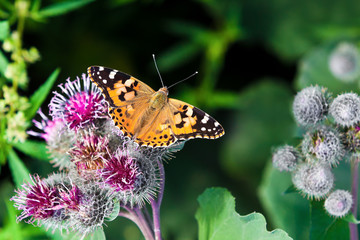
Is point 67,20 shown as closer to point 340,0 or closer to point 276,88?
point 276,88

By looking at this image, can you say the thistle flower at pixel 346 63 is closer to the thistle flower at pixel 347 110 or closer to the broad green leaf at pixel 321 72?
the broad green leaf at pixel 321 72

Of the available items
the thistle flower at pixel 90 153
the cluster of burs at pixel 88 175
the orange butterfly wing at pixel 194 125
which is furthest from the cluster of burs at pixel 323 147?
the thistle flower at pixel 90 153

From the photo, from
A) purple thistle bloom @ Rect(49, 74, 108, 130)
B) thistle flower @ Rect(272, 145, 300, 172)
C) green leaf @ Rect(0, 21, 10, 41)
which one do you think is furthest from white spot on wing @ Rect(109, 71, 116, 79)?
thistle flower @ Rect(272, 145, 300, 172)

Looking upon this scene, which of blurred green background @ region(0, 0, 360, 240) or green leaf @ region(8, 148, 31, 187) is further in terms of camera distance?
blurred green background @ region(0, 0, 360, 240)

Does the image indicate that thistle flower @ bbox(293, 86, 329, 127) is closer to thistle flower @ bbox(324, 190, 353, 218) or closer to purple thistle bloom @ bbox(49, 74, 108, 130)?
thistle flower @ bbox(324, 190, 353, 218)

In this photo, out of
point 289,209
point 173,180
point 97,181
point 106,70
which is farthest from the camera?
point 173,180

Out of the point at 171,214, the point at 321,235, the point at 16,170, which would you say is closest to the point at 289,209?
the point at 321,235
